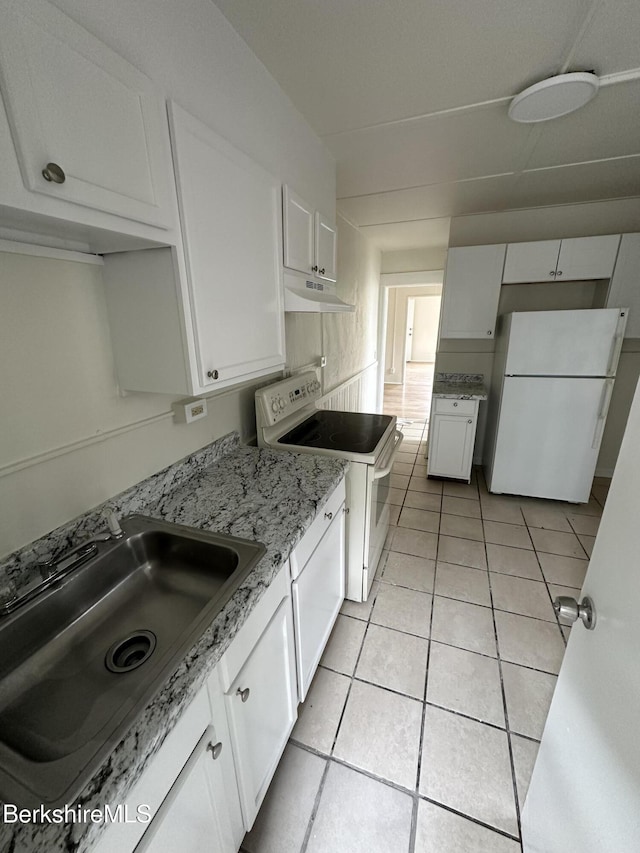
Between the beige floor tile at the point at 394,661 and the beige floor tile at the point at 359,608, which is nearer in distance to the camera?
the beige floor tile at the point at 394,661

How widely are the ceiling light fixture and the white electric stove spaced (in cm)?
155

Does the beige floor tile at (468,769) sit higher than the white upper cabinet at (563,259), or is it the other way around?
the white upper cabinet at (563,259)

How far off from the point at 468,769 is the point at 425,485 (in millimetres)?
2194

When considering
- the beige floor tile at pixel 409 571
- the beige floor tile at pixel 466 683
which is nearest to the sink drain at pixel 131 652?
the beige floor tile at pixel 466 683

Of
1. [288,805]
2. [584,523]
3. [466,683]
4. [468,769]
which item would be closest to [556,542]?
[584,523]

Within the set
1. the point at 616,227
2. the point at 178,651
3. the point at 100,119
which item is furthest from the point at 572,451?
the point at 100,119

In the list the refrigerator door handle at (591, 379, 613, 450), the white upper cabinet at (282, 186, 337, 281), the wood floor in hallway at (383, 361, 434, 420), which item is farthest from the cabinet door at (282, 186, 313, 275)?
the wood floor in hallway at (383, 361, 434, 420)

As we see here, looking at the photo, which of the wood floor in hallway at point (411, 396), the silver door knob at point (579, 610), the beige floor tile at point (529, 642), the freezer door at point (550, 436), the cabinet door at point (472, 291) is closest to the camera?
the silver door knob at point (579, 610)

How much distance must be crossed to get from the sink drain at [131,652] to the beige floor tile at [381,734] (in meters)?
0.93

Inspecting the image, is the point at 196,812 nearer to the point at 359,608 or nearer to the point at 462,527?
the point at 359,608

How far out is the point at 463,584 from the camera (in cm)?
209

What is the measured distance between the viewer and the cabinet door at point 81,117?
0.58m

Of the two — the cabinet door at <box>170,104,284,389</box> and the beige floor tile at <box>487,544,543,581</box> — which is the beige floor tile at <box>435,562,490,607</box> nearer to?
the beige floor tile at <box>487,544,543,581</box>

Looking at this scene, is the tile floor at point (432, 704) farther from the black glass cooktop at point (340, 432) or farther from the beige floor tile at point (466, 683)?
the black glass cooktop at point (340, 432)
